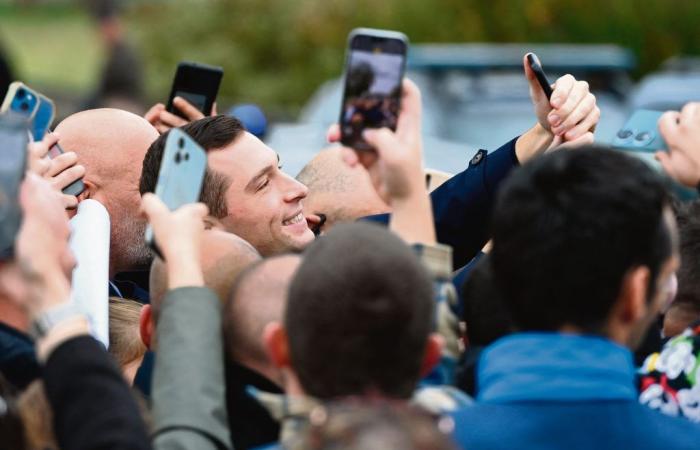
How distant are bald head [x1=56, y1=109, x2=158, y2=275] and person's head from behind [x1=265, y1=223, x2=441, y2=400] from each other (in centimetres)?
202

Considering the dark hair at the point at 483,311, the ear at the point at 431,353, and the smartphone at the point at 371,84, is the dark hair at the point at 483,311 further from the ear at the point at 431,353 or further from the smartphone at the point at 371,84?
the ear at the point at 431,353

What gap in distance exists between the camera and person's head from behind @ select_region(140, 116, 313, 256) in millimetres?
3877

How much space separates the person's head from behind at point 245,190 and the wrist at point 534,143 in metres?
Answer: 0.69

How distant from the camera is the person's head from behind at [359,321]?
223 centimetres

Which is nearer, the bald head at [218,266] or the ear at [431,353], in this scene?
the ear at [431,353]

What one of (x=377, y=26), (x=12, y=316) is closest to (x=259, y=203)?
(x=12, y=316)

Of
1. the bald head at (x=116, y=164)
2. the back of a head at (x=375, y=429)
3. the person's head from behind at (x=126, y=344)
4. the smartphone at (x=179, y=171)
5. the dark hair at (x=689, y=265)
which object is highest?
the smartphone at (x=179, y=171)

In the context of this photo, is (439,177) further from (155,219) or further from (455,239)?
(155,219)

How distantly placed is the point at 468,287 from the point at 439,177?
149 centimetres

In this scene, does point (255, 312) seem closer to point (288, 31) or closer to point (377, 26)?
point (377, 26)

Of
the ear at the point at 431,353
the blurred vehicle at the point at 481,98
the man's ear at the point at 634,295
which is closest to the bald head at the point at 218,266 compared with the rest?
the ear at the point at 431,353

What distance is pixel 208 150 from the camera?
3.92 metres

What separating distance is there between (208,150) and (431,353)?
5.62 feet

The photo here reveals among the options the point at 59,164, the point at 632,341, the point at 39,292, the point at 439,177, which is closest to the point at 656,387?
the point at 632,341
